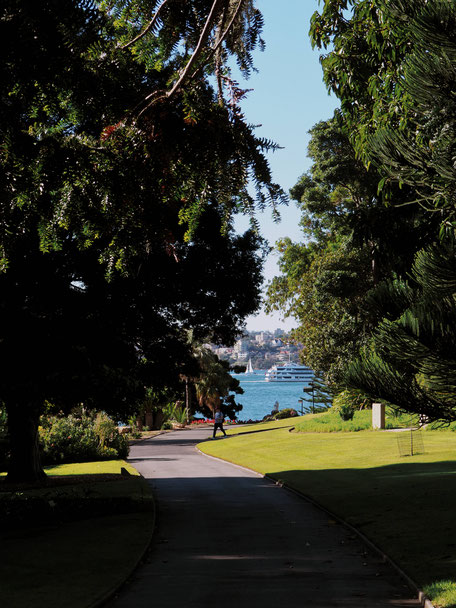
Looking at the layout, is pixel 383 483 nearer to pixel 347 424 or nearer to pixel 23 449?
pixel 23 449

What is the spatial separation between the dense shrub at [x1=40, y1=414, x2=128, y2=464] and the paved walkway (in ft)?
39.5

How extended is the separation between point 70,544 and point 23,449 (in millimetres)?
9042

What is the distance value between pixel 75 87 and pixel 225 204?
4.32ft

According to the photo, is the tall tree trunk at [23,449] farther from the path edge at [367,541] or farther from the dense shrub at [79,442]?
the dense shrub at [79,442]

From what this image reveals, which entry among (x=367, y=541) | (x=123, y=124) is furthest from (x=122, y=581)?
(x=123, y=124)

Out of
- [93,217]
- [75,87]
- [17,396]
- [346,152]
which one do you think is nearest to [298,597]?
[93,217]

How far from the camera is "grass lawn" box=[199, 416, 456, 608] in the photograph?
32.6ft

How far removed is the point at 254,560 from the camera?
32.6 feet

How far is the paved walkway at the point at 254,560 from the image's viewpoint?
7918 mm

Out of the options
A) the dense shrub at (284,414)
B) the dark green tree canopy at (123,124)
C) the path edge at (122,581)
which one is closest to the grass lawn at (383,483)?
the path edge at (122,581)

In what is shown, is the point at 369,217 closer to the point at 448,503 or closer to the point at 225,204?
the point at 448,503

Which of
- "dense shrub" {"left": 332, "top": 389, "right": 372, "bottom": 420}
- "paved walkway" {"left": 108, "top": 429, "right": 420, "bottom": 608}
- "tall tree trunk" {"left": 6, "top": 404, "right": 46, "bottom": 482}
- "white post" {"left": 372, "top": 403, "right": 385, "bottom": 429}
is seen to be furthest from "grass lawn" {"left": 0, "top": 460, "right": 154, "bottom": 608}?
"dense shrub" {"left": 332, "top": 389, "right": 372, "bottom": 420}

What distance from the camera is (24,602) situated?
25.8ft

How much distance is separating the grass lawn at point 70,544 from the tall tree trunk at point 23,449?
155 centimetres
